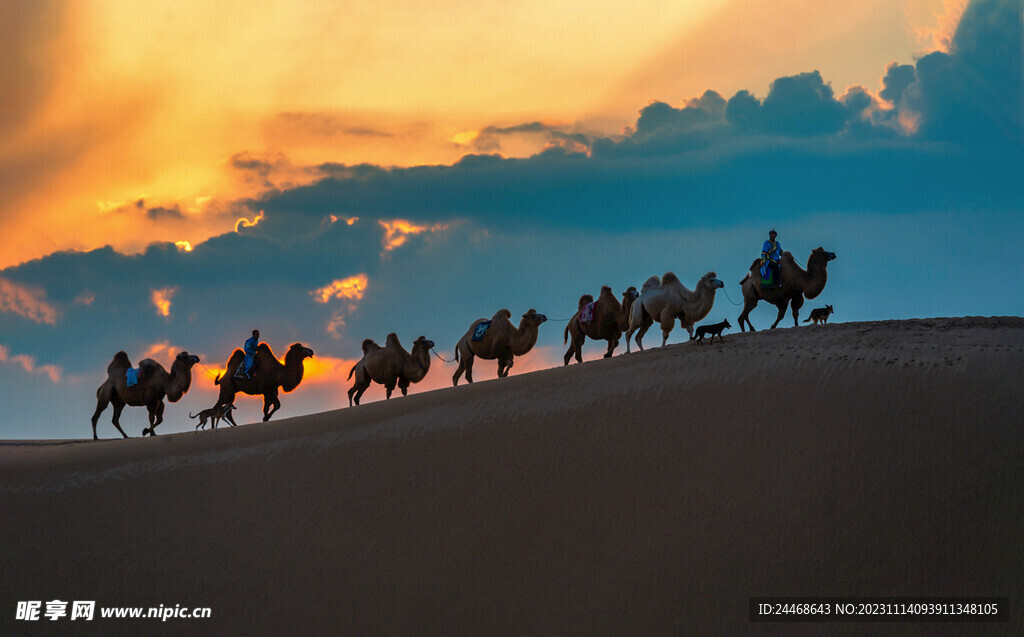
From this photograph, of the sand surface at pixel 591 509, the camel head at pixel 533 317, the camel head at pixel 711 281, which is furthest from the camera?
the camel head at pixel 533 317

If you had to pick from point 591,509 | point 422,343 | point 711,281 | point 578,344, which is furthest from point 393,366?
point 591,509

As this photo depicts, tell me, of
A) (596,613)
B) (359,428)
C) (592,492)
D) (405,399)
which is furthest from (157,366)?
(596,613)

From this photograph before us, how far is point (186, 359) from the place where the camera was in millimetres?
25578

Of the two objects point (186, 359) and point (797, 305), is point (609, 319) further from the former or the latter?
point (186, 359)

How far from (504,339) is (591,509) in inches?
444

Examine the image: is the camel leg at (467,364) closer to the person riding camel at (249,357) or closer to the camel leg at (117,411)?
the person riding camel at (249,357)

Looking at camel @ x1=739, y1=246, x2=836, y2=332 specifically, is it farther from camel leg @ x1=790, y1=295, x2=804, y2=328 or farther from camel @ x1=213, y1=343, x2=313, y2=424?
camel @ x1=213, y1=343, x2=313, y2=424

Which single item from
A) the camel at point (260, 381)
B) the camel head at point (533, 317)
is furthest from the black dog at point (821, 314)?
the camel at point (260, 381)

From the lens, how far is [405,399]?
21.4m

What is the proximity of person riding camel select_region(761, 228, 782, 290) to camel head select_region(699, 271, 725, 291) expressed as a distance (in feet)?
5.77

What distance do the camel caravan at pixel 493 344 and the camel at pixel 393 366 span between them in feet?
0.08

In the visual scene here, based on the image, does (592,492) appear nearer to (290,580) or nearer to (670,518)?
(670,518)

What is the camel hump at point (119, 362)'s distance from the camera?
25891 millimetres

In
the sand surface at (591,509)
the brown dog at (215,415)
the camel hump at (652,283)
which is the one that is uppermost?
the camel hump at (652,283)
